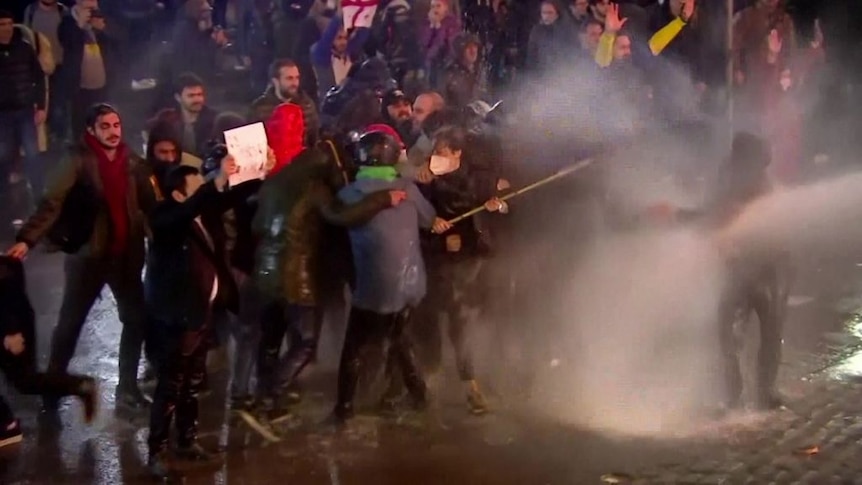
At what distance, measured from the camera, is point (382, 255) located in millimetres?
6906

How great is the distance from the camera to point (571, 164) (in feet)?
27.8

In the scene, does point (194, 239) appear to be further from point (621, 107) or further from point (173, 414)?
point (621, 107)

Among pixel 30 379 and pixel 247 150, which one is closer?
pixel 247 150

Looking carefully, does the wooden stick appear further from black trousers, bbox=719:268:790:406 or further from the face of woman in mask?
the face of woman in mask

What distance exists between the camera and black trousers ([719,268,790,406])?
719 cm

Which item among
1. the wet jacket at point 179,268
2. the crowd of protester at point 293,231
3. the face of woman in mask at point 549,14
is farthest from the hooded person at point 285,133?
the face of woman in mask at point 549,14

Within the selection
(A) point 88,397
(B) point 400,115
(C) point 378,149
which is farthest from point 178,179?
(B) point 400,115

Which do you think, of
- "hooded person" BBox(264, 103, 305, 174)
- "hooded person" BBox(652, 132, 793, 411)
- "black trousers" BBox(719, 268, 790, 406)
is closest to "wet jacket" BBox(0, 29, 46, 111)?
"hooded person" BBox(264, 103, 305, 174)

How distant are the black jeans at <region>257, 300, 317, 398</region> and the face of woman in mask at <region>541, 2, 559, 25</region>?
4615mm

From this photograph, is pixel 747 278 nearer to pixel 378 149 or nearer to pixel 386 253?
pixel 386 253

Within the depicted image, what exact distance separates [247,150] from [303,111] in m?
1.28

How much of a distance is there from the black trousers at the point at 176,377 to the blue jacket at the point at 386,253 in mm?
944

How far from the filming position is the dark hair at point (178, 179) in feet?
20.7

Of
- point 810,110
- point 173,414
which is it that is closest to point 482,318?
point 173,414
